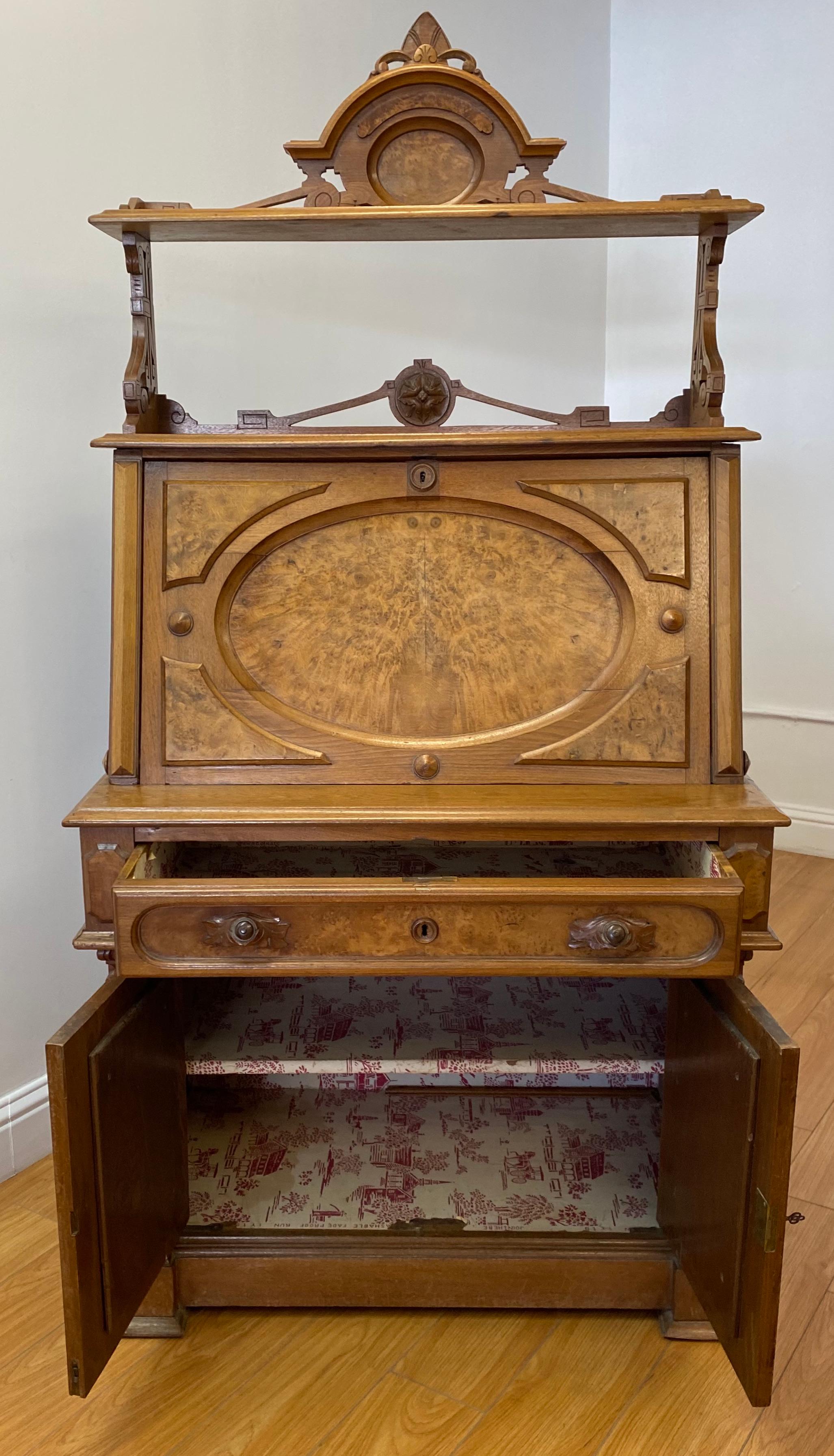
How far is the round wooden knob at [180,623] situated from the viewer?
1723 mm

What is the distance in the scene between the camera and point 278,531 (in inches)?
68.7

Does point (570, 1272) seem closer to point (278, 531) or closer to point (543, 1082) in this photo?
point (543, 1082)

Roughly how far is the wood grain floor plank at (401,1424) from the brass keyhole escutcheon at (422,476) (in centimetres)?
135

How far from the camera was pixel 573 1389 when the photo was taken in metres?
1.68

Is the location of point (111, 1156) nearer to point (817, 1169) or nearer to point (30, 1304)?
point (30, 1304)

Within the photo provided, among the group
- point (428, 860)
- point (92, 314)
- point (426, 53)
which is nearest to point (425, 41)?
point (426, 53)

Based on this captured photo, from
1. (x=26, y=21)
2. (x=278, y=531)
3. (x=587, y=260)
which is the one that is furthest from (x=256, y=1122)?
(x=587, y=260)

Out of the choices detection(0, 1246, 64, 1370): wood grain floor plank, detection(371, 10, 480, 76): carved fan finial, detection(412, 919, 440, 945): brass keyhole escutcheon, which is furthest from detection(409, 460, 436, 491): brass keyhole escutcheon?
detection(0, 1246, 64, 1370): wood grain floor plank

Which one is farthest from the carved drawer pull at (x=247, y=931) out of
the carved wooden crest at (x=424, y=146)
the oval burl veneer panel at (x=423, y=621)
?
the carved wooden crest at (x=424, y=146)

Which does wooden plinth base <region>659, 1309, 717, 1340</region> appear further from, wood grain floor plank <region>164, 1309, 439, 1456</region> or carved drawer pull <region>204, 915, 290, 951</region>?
carved drawer pull <region>204, 915, 290, 951</region>

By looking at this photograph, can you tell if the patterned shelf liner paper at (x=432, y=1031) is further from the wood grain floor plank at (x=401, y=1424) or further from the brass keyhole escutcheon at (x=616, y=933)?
the wood grain floor plank at (x=401, y=1424)

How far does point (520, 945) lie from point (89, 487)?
4.38 ft

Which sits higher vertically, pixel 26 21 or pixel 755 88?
pixel 755 88

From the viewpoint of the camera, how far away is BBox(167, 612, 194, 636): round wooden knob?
5.65 feet
